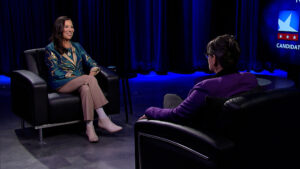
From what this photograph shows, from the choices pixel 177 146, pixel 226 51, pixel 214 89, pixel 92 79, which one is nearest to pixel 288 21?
pixel 92 79

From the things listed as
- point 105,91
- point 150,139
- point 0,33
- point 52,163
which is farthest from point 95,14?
point 150,139

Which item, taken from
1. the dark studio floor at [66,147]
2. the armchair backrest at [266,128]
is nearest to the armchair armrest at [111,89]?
the dark studio floor at [66,147]

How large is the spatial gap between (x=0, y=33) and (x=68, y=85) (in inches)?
101

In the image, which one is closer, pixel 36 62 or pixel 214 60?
pixel 214 60

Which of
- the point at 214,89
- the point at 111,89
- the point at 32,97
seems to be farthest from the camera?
the point at 111,89

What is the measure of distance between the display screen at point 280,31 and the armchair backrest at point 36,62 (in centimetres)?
Answer: 216

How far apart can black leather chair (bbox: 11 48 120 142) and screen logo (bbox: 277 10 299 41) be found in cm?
168

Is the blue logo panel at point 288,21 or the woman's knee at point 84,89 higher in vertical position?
the blue logo panel at point 288,21

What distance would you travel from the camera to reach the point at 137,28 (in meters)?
6.81

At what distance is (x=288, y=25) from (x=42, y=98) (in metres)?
2.37

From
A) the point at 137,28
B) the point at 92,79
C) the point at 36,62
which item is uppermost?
the point at 137,28

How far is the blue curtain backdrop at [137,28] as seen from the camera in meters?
5.92

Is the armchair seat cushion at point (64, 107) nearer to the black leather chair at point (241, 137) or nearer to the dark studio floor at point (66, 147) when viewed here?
the dark studio floor at point (66, 147)

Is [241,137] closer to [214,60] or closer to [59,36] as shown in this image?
[214,60]
